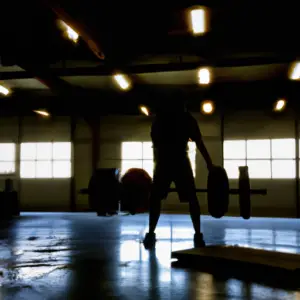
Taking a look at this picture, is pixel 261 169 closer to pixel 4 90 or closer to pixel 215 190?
pixel 4 90

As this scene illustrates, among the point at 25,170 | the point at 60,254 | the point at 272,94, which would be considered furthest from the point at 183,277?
the point at 25,170

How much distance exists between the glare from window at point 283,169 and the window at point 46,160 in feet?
15.5

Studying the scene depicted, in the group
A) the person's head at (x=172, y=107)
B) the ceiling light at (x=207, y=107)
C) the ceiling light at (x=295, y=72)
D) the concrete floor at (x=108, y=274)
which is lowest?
the concrete floor at (x=108, y=274)

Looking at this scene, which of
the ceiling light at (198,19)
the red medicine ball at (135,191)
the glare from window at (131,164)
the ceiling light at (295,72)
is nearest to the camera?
the ceiling light at (198,19)

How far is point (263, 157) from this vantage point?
9.42 m

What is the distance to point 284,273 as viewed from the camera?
7.04 ft

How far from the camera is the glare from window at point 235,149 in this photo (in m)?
9.52

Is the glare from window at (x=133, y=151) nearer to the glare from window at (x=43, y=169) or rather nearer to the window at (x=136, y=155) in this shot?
the window at (x=136, y=155)

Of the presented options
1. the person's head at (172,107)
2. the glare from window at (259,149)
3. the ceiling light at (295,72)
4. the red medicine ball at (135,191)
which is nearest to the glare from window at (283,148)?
the glare from window at (259,149)

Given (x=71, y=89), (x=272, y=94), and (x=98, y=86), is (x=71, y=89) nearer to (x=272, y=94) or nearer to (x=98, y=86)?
(x=98, y=86)

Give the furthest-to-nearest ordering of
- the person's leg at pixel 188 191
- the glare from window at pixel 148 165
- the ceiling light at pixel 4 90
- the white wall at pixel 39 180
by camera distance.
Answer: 1. the white wall at pixel 39 180
2. the glare from window at pixel 148 165
3. the ceiling light at pixel 4 90
4. the person's leg at pixel 188 191

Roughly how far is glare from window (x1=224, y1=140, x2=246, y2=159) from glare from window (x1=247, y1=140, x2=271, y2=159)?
0.13m

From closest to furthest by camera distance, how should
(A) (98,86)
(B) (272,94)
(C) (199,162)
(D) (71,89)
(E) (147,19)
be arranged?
1. (E) (147,19)
2. (B) (272,94)
3. (D) (71,89)
4. (A) (98,86)
5. (C) (199,162)

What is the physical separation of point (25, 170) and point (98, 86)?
292 centimetres
